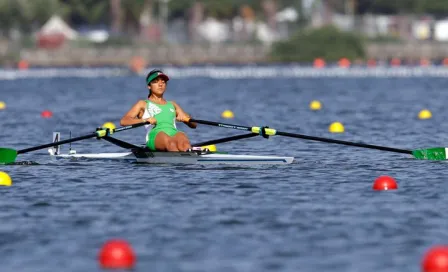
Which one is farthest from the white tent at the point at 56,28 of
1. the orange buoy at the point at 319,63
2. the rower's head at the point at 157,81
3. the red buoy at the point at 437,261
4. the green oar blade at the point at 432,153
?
the red buoy at the point at 437,261

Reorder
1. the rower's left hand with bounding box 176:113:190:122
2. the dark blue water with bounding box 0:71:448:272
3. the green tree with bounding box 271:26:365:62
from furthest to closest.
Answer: the green tree with bounding box 271:26:365:62 < the rower's left hand with bounding box 176:113:190:122 < the dark blue water with bounding box 0:71:448:272

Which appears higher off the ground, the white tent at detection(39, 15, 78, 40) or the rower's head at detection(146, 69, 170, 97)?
the white tent at detection(39, 15, 78, 40)

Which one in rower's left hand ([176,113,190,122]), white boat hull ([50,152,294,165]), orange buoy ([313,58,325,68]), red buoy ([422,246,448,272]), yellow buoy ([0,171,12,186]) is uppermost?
orange buoy ([313,58,325,68])

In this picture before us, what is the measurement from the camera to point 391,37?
108m

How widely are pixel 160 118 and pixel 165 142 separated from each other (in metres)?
0.43

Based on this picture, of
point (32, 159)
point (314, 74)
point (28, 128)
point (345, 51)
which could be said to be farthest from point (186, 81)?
point (32, 159)

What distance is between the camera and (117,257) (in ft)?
39.3

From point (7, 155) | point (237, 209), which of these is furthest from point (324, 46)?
point (237, 209)

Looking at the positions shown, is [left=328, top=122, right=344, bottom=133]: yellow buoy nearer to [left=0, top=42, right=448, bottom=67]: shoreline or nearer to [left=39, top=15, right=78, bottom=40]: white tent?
[left=0, top=42, right=448, bottom=67]: shoreline

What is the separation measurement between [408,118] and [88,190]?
18377 millimetres

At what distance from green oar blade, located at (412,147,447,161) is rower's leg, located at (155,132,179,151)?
434cm

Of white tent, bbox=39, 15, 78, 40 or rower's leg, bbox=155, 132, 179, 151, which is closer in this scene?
rower's leg, bbox=155, 132, 179, 151

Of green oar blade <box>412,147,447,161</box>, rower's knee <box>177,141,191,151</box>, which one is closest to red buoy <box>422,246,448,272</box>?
rower's knee <box>177,141,191,151</box>

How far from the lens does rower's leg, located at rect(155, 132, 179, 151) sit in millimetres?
20578
